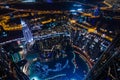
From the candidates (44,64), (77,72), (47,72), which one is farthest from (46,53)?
(77,72)

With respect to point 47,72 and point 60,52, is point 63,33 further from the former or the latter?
point 47,72

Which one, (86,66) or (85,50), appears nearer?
(86,66)

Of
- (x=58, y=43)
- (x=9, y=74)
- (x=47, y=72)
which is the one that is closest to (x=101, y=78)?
(x=9, y=74)

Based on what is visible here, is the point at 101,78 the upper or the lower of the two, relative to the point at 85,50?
upper

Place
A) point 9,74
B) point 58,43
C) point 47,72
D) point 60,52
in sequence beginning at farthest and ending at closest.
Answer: point 58,43 → point 60,52 → point 47,72 → point 9,74

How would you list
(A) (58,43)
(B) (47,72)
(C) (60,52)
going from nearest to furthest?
(B) (47,72)
(C) (60,52)
(A) (58,43)

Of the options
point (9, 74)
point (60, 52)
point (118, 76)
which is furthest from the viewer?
point (60, 52)

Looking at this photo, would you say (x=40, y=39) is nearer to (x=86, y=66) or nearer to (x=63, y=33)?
(x=63, y=33)

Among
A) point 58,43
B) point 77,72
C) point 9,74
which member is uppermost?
point 9,74

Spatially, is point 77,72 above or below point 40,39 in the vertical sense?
below
